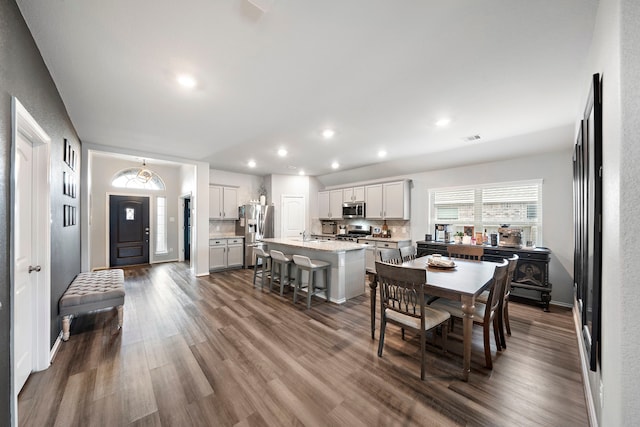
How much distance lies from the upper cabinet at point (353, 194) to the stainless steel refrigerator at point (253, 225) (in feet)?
6.92

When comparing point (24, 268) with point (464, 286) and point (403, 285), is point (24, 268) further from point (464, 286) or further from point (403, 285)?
point (464, 286)

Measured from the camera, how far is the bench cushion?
2.66 m

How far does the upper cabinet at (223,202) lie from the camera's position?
20.7ft

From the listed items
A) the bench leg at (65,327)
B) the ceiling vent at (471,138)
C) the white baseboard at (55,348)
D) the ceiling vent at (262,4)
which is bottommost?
the white baseboard at (55,348)

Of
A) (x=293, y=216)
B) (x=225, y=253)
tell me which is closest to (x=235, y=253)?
(x=225, y=253)

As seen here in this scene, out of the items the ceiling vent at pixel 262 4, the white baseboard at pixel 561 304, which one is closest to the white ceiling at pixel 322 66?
the ceiling vent at pixel 262 4

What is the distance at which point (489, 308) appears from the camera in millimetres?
2172

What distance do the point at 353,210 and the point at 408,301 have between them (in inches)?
170

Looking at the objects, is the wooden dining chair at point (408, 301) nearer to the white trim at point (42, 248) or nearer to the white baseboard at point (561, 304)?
the white baseboard at point (561, 304)

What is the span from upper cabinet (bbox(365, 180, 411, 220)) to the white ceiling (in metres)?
1.91

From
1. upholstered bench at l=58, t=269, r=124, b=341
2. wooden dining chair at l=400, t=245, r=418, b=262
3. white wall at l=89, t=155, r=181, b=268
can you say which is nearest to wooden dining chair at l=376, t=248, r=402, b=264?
wooden dining chair at l=400, t=245, r=418, b=262

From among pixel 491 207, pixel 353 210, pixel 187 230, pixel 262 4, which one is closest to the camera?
pixel 262 4

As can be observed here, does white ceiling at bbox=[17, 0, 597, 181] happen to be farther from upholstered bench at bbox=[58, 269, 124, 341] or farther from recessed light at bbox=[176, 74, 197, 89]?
upholstered bench at bbox=[58, 269, 124, 341]

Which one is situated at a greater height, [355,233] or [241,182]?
[241,182]
